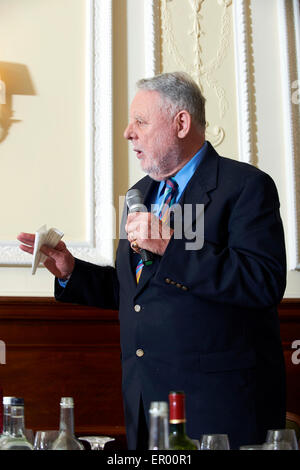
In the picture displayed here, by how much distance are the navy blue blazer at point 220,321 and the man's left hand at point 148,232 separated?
31 millimetres

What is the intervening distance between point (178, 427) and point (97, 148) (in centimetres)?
240

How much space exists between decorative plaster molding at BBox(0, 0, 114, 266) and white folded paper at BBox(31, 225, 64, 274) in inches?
42.8

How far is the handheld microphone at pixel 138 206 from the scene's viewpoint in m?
1.82

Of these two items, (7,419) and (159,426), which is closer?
(159,426)

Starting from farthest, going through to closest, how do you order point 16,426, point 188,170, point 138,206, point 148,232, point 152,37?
1. point 152,37
2. point 188,170
3. point 138,206
4. point 148,232
5. point 16,426

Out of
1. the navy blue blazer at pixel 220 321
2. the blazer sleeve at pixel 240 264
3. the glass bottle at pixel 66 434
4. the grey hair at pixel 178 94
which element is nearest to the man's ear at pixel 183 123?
the grey hair at pixel 178 94

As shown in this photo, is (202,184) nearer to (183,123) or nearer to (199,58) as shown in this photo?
(183,123)

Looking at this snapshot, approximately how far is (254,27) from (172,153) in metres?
1.83

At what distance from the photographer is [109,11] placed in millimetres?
3410

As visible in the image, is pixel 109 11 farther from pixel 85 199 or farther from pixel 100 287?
pixel 100 287

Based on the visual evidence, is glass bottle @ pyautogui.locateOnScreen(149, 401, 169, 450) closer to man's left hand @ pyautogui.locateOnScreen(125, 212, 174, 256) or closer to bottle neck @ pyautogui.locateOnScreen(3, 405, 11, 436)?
bottle neck @ pyautogui.locateOnScreen(3, 405, 11, 436)

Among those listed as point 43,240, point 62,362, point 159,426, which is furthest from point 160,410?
point 62,362

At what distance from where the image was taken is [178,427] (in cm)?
101

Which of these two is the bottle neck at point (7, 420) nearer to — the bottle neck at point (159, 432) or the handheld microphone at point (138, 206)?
the bottle neck at point (159, 432)
